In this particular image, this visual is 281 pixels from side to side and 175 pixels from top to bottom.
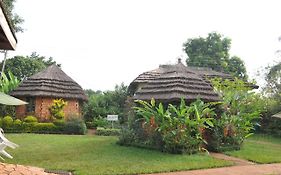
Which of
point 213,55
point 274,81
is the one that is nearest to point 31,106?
point 274,81

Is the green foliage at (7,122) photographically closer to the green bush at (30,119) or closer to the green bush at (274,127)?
the green bush at (30,119)

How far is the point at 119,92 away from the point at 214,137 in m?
20.0

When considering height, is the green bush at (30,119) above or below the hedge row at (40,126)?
above

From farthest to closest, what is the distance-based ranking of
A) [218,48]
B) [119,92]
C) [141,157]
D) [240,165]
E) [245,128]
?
[218,48]
[119,92]
[245,128]
[141,157]
[240,165]

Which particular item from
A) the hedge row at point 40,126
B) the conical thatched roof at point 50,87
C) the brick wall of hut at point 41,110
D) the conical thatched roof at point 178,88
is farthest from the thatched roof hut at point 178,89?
the conical thatched roof at point 50,87

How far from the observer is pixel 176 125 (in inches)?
566

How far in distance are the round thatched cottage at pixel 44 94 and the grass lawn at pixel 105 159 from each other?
37.1ft

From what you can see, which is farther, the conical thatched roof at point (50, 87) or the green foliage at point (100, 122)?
the green foliage at point (100, 122)

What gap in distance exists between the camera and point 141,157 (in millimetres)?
13008

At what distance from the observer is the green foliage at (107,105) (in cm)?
3209

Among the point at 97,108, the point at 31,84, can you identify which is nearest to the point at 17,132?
the point at 31,84

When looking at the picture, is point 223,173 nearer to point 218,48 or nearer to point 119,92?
point 119,92

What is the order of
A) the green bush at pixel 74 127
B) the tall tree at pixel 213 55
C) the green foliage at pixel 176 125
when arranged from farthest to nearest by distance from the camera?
the tall tree at pixel 213 55
the green bush at pixel 74 127
the green foliage at pixel 176 125

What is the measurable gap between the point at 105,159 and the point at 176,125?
11.5 feet
